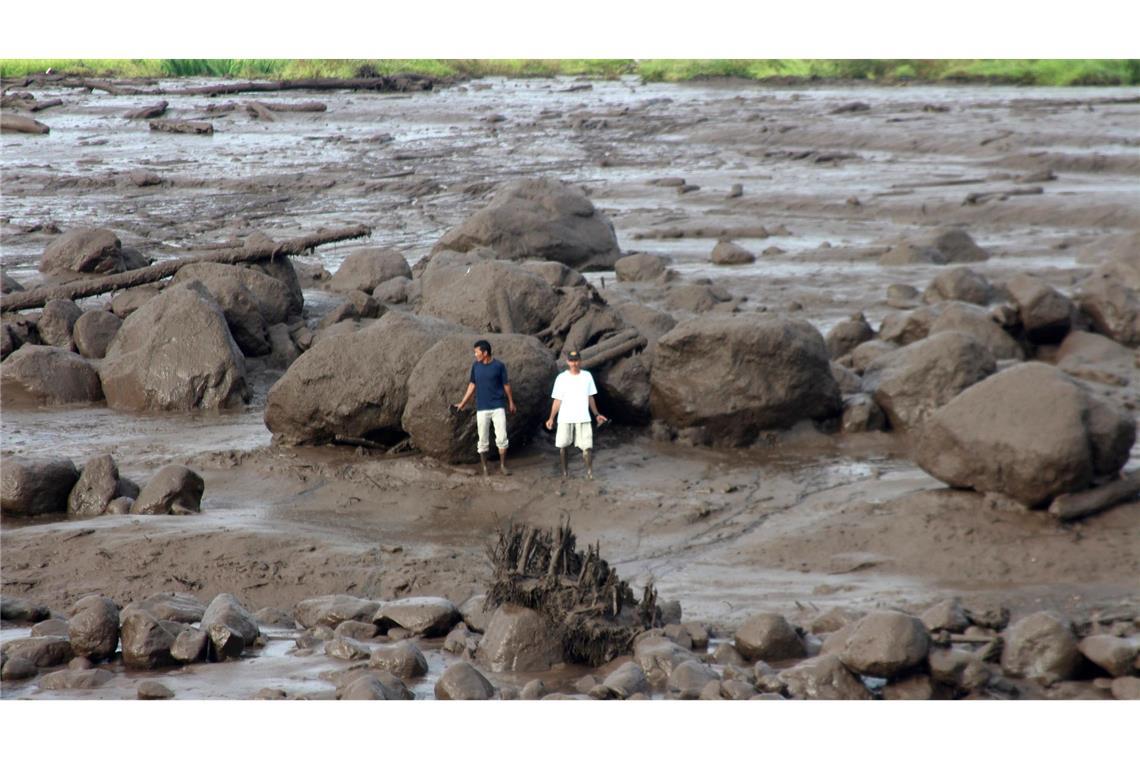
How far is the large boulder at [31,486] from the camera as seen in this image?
10.1 m

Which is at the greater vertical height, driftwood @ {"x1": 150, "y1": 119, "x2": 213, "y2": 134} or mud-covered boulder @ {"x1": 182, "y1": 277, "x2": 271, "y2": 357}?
driftwood @ {"x1": 150, "y1": 119, "x2": 213, "y2": 134}

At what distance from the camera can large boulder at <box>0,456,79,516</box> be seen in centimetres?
1005

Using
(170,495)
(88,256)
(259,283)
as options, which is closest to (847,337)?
(259,283)

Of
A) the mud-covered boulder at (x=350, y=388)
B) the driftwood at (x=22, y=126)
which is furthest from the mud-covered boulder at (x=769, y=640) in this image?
the driftwood at (x=22, y=126)

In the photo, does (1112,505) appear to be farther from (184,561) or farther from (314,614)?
(184,561)

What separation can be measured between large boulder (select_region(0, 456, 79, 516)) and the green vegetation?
27.4 meters

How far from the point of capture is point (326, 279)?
17422 mm

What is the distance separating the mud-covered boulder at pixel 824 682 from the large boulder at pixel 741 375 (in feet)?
16.8

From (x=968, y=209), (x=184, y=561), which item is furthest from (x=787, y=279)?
(x=184, y=561)

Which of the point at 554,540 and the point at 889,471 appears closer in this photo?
the point at 554,540

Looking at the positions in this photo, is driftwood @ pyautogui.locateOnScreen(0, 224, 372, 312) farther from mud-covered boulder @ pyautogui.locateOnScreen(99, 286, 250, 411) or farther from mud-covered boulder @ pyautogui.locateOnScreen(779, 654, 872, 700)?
mud-covered boulder @ pyautogui.locateOnScreen(779, 654, 872, 700)

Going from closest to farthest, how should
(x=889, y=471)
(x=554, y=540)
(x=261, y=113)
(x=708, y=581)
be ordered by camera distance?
1. (x=554, y=540)
2. (x=708, y=581)
3. (x=889, y=471)
4. (x=261, y=113)

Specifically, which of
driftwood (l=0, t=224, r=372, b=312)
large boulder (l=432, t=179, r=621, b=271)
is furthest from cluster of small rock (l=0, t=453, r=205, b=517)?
large boulder (l=432, t=179, r=621, b=271)

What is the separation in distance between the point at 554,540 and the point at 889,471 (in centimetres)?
438
